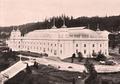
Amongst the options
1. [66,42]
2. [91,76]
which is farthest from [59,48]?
[91,76]

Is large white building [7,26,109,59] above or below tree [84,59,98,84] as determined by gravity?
above

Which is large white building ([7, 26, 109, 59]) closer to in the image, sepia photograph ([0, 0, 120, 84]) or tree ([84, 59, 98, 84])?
sepia photograph ([0, 0, 120, 84])

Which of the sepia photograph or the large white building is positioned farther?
the large white building

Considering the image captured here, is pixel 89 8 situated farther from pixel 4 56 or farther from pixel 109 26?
pixel 109 26

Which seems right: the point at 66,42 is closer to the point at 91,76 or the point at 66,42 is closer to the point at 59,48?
the point at 59,48

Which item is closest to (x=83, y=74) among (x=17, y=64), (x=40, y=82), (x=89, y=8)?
(x=40, y=82)

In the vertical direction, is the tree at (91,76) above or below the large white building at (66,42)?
below

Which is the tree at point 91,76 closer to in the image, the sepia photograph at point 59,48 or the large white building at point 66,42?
the sepia photograph at point 59,48

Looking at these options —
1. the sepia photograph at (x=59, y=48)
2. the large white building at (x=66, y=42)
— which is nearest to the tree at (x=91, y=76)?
the sepia photograph at (x=59, y=48)

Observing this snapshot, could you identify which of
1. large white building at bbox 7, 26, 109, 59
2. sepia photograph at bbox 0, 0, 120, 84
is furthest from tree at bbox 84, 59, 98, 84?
large white building at bbox 7, 26, 109, 59
